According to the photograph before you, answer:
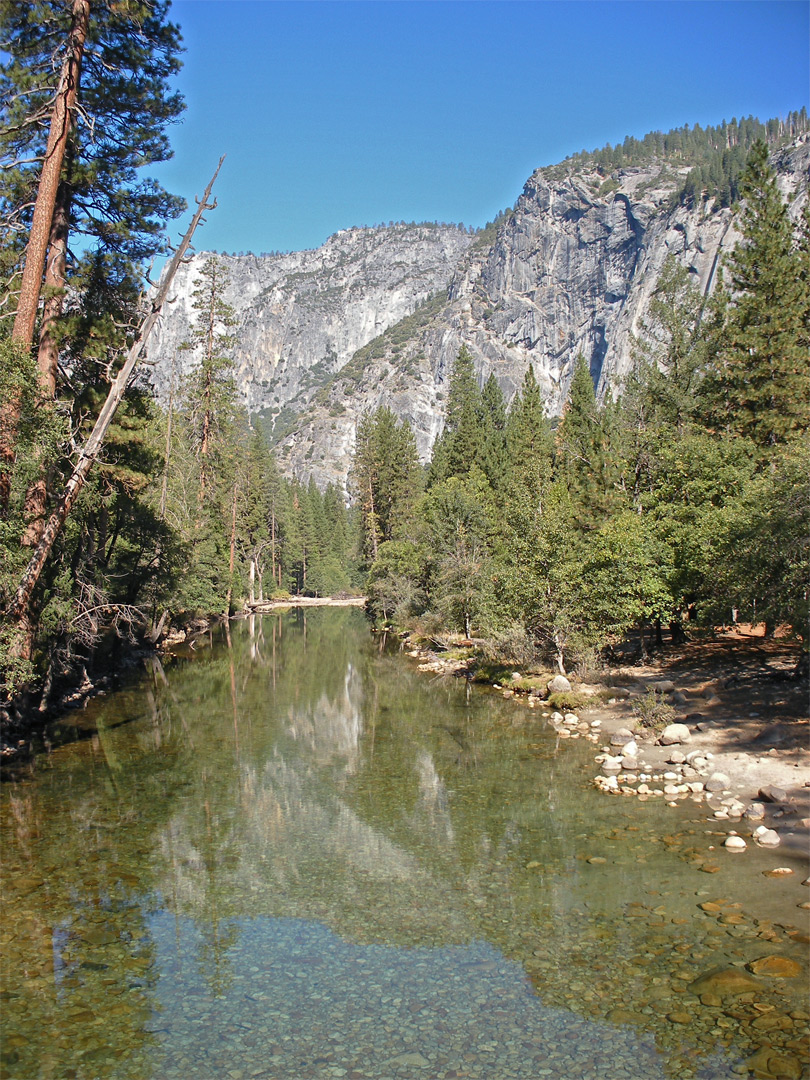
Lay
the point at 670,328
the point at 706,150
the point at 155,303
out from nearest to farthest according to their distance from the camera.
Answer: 1. the point at 155,303
2. the point at 670,328
3. the point at 706,150

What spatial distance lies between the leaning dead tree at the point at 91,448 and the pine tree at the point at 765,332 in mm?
20088

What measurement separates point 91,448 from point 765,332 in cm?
2358

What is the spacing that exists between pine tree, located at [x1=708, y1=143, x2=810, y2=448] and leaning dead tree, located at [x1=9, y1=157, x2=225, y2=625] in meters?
20.1

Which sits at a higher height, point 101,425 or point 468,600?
point 101,425

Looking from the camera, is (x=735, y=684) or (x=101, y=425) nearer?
(x=101, y=425)

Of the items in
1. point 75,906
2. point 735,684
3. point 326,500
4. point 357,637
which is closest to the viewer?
point 75,906

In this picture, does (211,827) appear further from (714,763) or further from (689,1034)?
(714,763)

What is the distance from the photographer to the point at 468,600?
32594 mm

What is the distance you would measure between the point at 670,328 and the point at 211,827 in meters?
27.4

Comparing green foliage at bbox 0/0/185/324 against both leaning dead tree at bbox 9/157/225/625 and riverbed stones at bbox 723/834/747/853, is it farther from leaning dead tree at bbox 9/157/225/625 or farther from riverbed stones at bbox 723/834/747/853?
riverbed stones at bbox 723/834/747/853

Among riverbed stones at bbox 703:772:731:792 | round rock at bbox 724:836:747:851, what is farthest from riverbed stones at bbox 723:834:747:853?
riverbed stones at bbox 703:772:731:792

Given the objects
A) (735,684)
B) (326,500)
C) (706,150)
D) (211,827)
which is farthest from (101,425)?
(706,150)

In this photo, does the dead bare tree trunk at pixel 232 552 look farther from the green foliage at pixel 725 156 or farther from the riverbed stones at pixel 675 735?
the green foliage at pixel 725 156

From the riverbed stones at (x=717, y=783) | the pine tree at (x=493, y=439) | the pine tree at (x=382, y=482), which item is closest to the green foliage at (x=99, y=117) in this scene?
the riverbed stones at (x=717, y=783)
